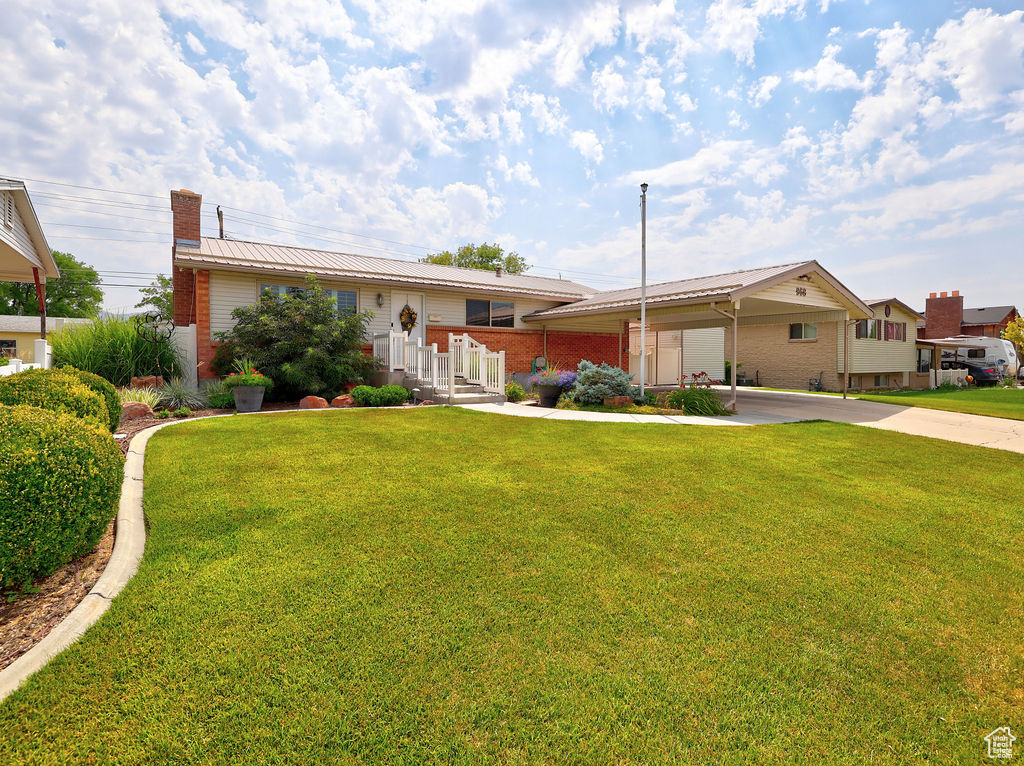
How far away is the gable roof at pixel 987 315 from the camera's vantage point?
41.5 meters

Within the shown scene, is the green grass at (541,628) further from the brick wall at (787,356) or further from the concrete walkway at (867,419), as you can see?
the brick wall at (787,356)

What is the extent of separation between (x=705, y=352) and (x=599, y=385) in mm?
12858

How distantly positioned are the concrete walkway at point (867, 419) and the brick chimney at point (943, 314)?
30.7 m

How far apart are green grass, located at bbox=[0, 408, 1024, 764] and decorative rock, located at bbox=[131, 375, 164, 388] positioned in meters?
7.08

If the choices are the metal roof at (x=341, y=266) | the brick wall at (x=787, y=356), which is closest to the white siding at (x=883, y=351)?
the brick wall at (x=787, y=356)

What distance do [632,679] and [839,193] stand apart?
1659 centimetres

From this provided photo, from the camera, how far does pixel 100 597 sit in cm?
255

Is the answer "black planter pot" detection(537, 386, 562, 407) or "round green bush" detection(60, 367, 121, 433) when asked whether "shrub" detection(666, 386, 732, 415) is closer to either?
"black planter pot" detection(537, 386, 562, 407)

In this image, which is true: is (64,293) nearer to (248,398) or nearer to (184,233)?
(184,233)

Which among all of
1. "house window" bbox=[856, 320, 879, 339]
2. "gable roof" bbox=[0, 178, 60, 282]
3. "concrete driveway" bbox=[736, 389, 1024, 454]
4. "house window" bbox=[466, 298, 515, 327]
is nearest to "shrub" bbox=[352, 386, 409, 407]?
"house window" bbox=[466, 298, 515, 327]

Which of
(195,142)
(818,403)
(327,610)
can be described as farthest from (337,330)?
(818,403)

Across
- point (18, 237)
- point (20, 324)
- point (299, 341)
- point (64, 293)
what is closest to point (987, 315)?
point (299, 341)

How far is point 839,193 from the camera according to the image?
1384cm

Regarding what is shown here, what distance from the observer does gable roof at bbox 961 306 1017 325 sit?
136 ft
